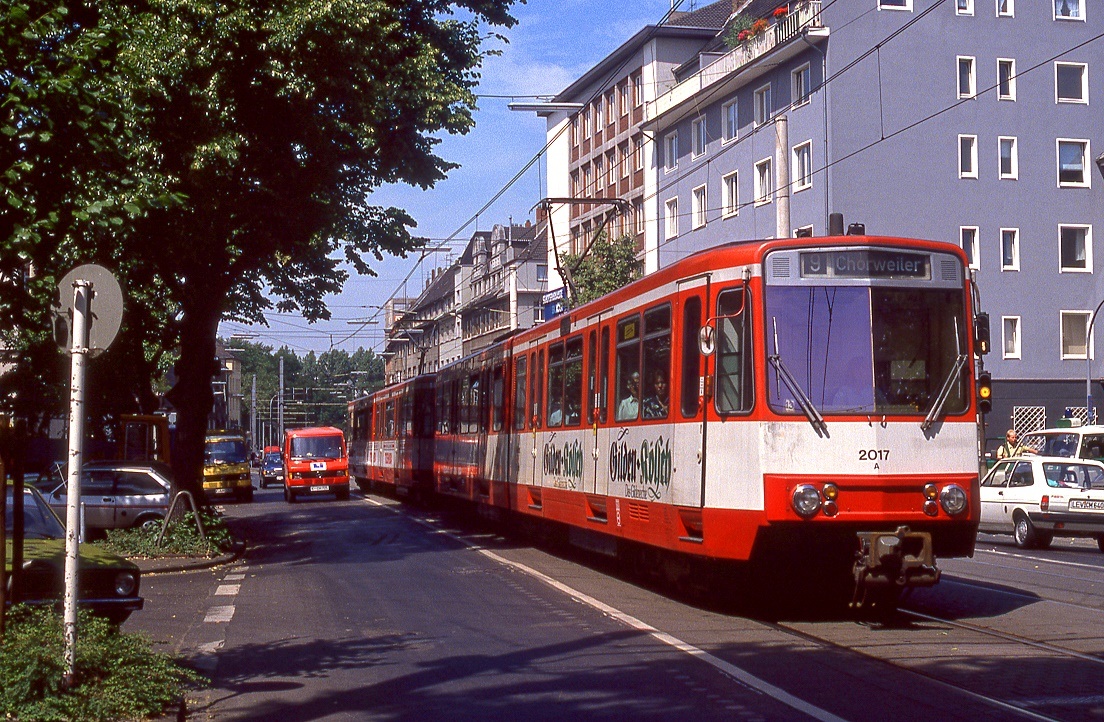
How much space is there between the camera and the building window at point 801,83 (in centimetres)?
4469

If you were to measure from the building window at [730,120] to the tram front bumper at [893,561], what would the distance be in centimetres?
3968

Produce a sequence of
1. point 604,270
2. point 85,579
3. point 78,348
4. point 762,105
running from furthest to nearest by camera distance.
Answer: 1. point 604,270
2. point 762,105
3. point 85,579
4. point 78,348

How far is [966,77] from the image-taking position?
44.7m

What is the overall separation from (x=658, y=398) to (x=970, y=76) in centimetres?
3455

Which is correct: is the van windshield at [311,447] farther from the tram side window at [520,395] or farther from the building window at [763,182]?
the tram side window at [520,395]

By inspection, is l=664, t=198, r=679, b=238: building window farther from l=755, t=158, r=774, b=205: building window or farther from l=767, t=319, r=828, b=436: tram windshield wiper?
l=767, t=319, r=828, b=436: tram windshield wiper

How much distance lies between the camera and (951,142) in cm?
4428

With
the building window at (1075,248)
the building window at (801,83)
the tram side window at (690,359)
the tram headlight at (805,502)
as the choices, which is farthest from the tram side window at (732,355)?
the building window at (1075,248)

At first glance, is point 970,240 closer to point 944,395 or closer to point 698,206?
point 698,206

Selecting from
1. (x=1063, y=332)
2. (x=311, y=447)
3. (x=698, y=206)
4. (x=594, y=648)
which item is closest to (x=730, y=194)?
(x=698, y=206)

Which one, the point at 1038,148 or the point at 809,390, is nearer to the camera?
the point at 809,390

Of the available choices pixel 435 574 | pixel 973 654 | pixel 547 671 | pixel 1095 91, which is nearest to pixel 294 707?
pixel 547 671

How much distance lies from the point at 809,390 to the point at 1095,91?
127 feet

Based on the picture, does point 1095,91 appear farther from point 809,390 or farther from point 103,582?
point 103,582
